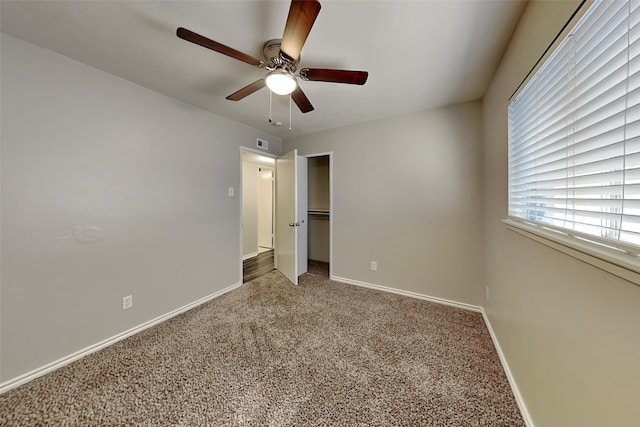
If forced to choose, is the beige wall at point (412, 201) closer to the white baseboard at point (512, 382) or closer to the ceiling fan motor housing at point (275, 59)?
the white baseboard at point (512, 382)

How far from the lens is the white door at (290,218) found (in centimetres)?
321

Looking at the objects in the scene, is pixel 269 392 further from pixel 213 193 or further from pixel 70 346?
pixel 213 193

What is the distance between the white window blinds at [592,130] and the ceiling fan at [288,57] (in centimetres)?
96

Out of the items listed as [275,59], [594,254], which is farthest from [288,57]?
[594,254]

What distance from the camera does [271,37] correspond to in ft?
4.92

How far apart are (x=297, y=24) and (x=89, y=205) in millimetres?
2137

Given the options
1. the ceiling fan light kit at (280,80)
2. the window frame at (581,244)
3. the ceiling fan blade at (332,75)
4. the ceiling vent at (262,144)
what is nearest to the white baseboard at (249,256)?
the ceiling vent at (262,144)

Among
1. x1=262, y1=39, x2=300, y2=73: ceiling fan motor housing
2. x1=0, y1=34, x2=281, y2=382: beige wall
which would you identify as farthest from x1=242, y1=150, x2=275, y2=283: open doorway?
x1=262, y1=39, x2=300, y2=73: ceiling fan motor housing

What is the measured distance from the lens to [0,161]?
142 cm

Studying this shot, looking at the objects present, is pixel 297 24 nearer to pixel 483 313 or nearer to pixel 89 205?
pixel 89 205

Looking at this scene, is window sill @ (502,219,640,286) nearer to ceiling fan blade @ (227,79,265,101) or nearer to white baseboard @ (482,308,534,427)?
white baseboard @ (482,308,534,427)

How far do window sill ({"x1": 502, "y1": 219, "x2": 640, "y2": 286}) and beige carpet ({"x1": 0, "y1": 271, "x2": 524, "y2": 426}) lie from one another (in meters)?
1.09

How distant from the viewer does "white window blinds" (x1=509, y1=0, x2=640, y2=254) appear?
2.02ft

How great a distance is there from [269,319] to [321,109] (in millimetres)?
2466
